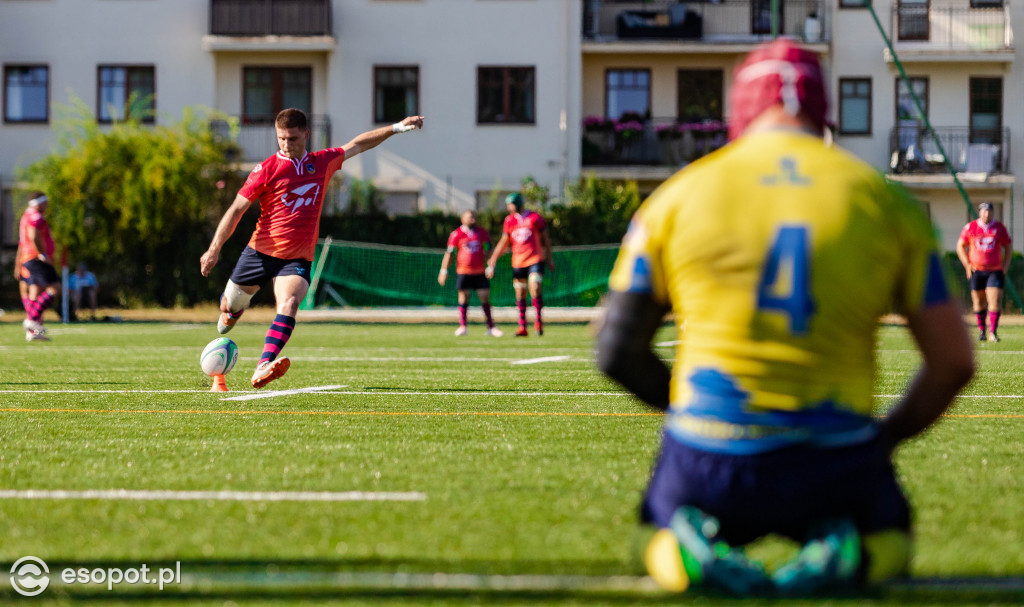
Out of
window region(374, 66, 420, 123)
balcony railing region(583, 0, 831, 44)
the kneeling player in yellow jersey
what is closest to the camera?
the kneeling player in yellow jersey

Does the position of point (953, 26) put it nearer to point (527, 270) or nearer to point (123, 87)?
point (527, 270)

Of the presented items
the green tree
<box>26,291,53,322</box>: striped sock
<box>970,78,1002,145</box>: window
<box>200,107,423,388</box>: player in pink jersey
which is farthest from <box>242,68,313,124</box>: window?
<box>200,107,423,388</box>: player in pink jersey

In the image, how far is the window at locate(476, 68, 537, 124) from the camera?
33438 millimetres

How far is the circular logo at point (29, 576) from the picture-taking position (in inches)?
119

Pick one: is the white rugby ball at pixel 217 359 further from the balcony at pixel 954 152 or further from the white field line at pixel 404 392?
the balcony at pixel 954 152

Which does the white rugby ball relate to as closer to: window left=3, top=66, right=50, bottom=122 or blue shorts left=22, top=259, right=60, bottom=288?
blue shorts left=22, top=259, right=60, bottom=288

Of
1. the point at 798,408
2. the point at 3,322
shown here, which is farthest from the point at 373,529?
the point at 3,322

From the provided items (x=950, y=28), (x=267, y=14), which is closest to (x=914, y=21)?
(x=950, y=28)

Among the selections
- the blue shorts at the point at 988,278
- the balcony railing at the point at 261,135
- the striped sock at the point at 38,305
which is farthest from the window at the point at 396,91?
the blue shorts at the point at 988,278

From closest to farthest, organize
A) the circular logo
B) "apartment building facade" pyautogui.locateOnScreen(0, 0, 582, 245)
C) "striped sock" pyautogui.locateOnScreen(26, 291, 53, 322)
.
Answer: the circular logo, "striped sock" pyautogui.locateOnScreen(26, 291, 53, 322), "apartment building facade" pyautogui.locateOnScreen(0, 0, 582, 245)

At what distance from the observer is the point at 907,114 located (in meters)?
35.3

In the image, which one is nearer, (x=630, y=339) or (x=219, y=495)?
(x=630, y=339)

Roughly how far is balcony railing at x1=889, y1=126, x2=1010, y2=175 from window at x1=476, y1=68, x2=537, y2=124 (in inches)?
415

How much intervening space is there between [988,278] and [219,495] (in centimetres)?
1515
